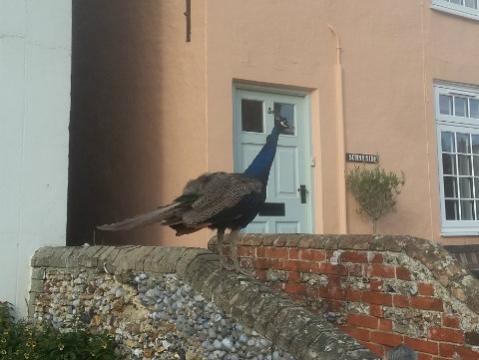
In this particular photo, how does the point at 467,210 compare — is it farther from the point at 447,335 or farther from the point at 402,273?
the point at 447,335

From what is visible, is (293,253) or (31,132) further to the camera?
(31,132)

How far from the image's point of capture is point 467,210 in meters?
9.21

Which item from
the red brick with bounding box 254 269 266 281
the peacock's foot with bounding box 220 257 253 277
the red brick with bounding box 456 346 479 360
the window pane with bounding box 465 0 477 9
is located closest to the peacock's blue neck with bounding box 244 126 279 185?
the peacock's foot with bounding box 220 257 253 277

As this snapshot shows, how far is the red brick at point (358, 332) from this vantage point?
4297mm

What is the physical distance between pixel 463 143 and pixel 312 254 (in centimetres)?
549

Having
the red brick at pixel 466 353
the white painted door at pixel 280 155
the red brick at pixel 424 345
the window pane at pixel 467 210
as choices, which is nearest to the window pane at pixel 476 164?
the window pane at pixel 467 210

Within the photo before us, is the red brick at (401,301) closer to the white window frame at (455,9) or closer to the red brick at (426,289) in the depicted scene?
the red brick at (426,289)

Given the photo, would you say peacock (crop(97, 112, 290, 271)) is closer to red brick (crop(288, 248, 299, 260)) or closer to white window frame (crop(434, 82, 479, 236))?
red brick (crop(288, 248, 299, 260))

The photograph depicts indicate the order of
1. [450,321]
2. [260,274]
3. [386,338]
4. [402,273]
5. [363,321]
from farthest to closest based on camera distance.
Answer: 1. [260,274]
2. [363,321]
3. [386,338]
4. [402,273]
5. [450,321]

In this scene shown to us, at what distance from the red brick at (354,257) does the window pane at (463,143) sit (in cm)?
544

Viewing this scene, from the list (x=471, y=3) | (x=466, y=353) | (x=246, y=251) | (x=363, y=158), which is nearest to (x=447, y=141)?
(x=363, y=158)

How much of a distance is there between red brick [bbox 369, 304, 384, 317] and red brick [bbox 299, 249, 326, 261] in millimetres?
534

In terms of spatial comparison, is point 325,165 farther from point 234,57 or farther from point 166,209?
point 166,209

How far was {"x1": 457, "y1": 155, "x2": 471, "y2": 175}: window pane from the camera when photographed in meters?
9.21
